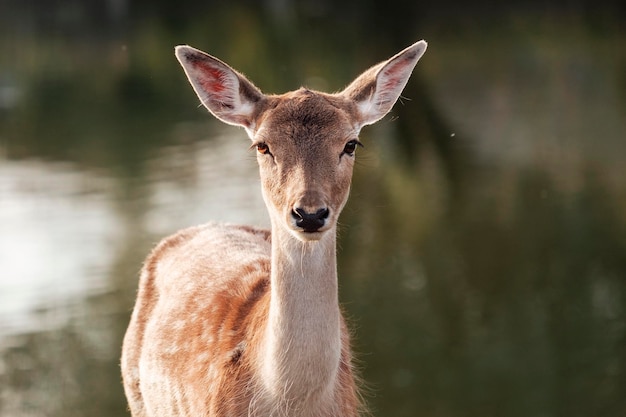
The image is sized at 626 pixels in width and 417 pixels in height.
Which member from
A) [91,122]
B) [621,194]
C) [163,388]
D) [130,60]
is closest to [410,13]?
[130,60]

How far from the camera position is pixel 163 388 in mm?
6496

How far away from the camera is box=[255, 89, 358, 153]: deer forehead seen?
211 inches

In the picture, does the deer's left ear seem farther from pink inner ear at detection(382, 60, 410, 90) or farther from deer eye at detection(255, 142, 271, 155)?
deer eye at detection(255, 142, 271, 155)

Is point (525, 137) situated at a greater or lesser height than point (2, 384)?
greater

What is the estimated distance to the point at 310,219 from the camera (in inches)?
196

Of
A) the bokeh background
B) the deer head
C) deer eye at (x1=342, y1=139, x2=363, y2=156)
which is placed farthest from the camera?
the bokeh background

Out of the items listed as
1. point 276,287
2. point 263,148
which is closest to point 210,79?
point 263,148

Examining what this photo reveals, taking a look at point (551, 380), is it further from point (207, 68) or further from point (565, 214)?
point (207, 68)

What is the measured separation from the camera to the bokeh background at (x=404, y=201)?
40.4 feet

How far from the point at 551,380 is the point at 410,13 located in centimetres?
2231

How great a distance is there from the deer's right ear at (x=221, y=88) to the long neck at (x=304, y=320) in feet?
2.55

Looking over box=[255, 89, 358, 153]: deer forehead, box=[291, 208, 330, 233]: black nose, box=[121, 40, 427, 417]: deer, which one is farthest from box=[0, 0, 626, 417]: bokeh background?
box=[291, 208, 330, 233]: black nose

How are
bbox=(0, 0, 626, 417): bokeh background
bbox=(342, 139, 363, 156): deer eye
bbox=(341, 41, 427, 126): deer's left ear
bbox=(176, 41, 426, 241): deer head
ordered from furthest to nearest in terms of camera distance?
bbox=(0, 0, 626, 417): bokeh background
bbox=(341, 41, 427, 126): deer's left ear
bbox=(342, 139, 363, 156): deer eye
bbox=(176, 41, 426, 241): deer head

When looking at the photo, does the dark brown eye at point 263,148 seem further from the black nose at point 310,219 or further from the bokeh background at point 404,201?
the bokeh background at point 404,201
